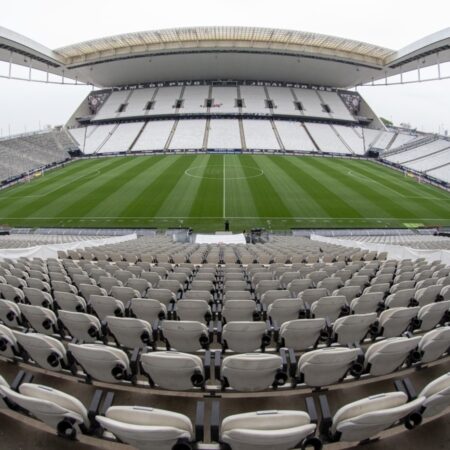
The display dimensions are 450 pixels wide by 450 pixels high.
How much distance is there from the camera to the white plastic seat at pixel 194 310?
4.59 meters

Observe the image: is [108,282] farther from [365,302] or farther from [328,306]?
[365,302]

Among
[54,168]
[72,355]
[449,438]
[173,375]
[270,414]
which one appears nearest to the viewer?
[270,414]

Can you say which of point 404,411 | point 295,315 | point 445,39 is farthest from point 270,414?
point 445,39

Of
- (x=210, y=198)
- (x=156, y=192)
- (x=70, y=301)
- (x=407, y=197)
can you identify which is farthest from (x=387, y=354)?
(x=407, y=197)

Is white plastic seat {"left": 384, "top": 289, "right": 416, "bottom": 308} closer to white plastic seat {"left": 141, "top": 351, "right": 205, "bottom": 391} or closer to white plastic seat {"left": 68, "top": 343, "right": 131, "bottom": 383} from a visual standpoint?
white plastic seat {"left": 141, "top": 351, "right": 205, "bottom": 391}

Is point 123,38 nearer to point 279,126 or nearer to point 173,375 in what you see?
point 279,126

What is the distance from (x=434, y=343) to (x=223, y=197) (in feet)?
95.7

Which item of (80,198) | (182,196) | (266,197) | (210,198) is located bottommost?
(80,198)

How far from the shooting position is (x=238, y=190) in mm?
34312

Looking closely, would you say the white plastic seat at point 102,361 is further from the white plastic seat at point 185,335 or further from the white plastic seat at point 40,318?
the white plastic seat at point 40,318

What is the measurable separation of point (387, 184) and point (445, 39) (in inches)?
928

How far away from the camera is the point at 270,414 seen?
6.78ft

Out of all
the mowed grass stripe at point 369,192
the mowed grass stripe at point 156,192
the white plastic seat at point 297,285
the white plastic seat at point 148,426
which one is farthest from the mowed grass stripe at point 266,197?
the white plastic seat at point 148,426

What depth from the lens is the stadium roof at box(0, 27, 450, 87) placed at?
55.1 m
